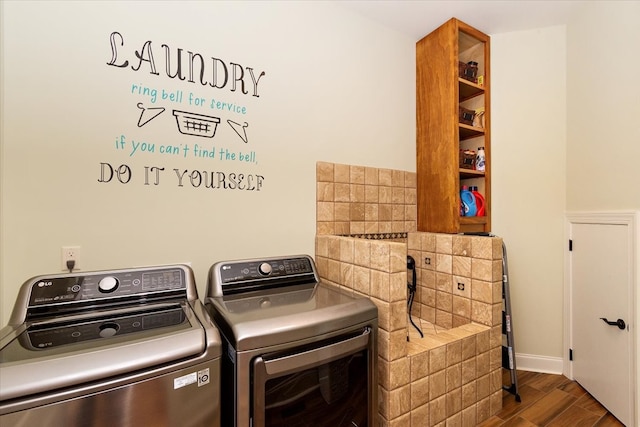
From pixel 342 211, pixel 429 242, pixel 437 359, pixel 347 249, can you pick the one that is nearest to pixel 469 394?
pixel 437 359

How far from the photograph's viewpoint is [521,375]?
2.21m

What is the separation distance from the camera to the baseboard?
2223mm

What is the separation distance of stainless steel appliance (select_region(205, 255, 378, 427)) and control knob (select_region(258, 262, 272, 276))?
0.12 meters

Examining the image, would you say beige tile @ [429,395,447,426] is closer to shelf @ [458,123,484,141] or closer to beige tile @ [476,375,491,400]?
beige tile @ [476,375,491,400]

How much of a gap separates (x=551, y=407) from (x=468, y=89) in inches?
90.7

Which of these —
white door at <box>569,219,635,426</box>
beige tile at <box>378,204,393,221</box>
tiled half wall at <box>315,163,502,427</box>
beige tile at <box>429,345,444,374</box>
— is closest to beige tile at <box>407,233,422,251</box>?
tiled half wall at <box>315,163,502,427</box>

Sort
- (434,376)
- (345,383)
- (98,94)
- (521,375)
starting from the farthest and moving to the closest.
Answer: (521,375) < (434,376) < (98,94) < (345,383)

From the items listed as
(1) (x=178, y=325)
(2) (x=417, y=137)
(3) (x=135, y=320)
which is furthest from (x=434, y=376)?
(2) (x=417, y=137)

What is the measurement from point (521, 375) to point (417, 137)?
2026 mm

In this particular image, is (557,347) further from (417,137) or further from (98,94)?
(98,94)

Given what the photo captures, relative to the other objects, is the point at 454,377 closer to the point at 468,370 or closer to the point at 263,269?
the point at 468,370

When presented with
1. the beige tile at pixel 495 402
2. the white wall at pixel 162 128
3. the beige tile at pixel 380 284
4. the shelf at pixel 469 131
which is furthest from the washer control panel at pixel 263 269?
the shelf at pixel 469 131

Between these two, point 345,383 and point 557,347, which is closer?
point 345,383

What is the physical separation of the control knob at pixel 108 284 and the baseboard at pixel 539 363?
9.27ft
